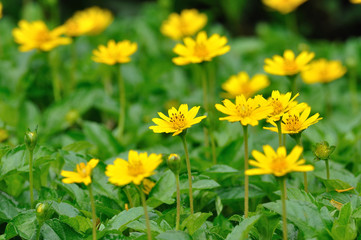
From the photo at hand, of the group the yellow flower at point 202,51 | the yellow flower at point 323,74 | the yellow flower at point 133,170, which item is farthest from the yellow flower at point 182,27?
the yellow flower at point 133,170

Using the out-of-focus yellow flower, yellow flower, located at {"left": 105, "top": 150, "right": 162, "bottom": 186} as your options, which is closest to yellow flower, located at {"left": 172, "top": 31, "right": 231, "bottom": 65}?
yellow flower, located at {"left": 105, "top": 150, "right": 162, "bottom": 186}

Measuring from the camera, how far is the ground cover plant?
1246 millimetres

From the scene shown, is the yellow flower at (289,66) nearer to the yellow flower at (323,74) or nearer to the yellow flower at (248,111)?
the yellow flower at (248,111)

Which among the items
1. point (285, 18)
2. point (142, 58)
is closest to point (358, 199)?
point (142, 58)

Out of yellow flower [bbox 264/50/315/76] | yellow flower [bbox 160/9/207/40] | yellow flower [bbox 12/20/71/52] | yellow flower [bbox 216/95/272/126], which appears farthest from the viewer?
yellow flower [bbox 160/9/207/40]

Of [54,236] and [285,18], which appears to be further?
[285,18]

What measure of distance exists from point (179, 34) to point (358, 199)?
51.9 inches

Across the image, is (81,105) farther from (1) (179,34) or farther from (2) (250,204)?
(2) (250,204)

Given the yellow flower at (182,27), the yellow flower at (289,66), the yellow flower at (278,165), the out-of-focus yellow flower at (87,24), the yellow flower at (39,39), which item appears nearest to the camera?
the yellow flower at (278,165)

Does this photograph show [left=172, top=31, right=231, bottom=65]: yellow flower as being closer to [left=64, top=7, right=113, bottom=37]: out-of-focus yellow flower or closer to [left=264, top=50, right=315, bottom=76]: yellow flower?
[left=264, top=50, right=315, bottom=76]: yellow flower

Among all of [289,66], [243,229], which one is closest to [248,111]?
[243,229]

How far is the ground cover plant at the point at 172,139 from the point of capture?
4.09 ft

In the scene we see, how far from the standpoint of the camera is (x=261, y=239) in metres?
1.30

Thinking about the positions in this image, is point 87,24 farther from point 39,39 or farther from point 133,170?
point 133,170
